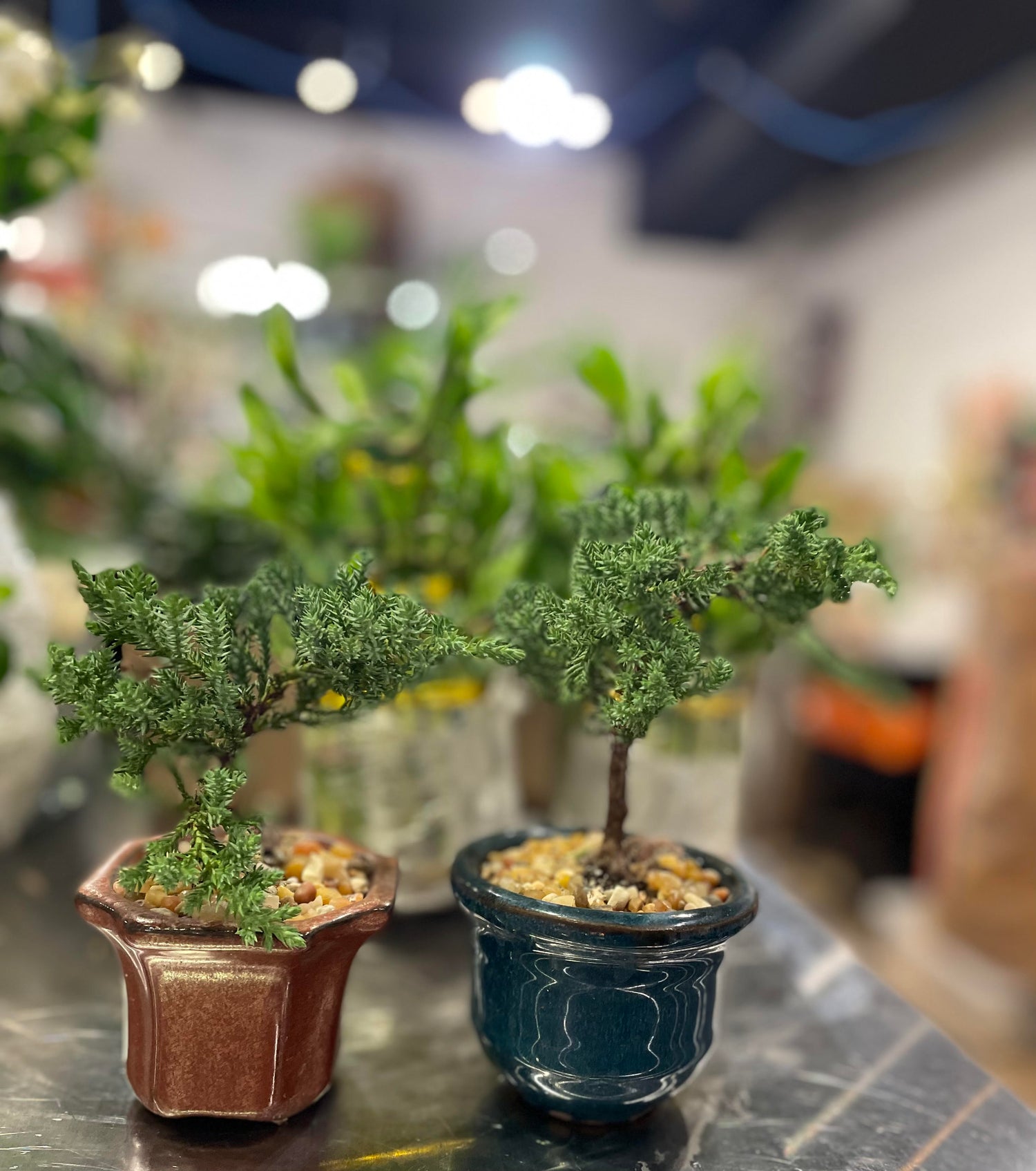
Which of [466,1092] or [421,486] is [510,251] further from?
[466,1092]

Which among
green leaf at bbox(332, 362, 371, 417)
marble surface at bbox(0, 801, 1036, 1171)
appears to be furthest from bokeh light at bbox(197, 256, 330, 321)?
marble surface at bbox(0, 801, 1036, 1171)

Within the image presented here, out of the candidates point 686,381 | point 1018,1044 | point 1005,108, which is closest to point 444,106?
point 686,381

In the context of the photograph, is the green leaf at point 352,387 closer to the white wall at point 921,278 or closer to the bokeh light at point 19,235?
the bokeh light at point 19,235

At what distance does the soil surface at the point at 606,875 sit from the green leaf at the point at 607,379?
0.48m

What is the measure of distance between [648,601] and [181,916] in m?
0.34

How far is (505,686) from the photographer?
39.9 inches

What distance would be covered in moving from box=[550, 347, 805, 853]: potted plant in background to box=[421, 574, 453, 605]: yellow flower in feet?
0.59

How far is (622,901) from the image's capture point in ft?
2.05

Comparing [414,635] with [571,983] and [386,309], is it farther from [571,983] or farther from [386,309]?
[386,309]

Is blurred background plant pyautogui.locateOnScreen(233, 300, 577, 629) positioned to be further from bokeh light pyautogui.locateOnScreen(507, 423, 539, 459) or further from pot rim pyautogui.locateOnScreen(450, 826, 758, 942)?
pot rim pyautogui.locateOnScreen(450, 826, 758, 942)

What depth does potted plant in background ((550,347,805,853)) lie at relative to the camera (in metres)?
0.98

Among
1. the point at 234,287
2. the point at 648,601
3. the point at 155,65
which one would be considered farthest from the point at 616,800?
the point at 234,287

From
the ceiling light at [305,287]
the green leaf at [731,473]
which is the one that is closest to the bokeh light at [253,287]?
the ceiling light at [305,287]

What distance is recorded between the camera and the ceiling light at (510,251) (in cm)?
546
